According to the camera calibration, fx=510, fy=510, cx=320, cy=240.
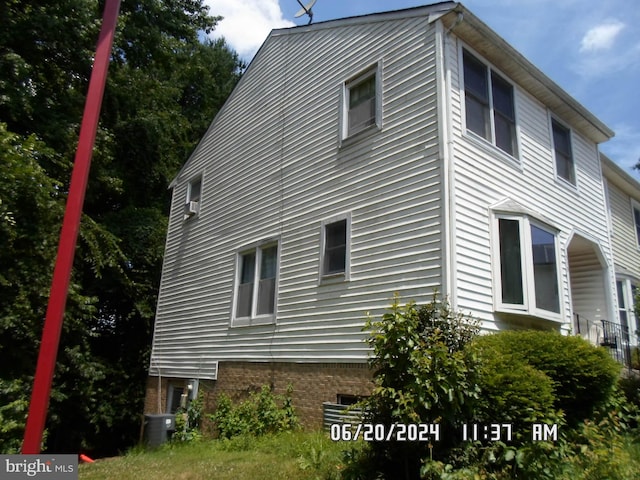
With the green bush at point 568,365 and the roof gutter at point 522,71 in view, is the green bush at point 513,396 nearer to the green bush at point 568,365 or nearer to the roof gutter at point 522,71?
the green bush at point 568,365

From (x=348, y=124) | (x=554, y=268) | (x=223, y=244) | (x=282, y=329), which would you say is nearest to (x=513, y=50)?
(x=348, y=124)

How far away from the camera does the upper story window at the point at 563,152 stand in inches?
438

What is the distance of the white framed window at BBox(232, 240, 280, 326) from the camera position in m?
11.0

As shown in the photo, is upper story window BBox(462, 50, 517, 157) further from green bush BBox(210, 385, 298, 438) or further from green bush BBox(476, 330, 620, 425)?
green bush BBox(210, 385, 298, 438)

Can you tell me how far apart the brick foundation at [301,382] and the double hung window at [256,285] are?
103cm

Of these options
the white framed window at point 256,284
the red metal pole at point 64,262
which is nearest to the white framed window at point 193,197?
the white framed window at point 256,284

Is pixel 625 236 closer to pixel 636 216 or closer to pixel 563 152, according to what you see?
pixel 636 216

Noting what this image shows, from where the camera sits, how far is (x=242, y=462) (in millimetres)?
7156

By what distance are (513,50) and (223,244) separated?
7.91m

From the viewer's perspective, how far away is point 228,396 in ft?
36.3

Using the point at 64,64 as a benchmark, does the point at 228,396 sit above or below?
below

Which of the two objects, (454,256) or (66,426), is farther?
(66,426)

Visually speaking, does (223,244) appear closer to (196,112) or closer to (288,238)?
(288,238)

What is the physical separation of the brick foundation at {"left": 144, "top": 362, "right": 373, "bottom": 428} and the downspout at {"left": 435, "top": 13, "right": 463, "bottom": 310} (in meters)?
2.02
